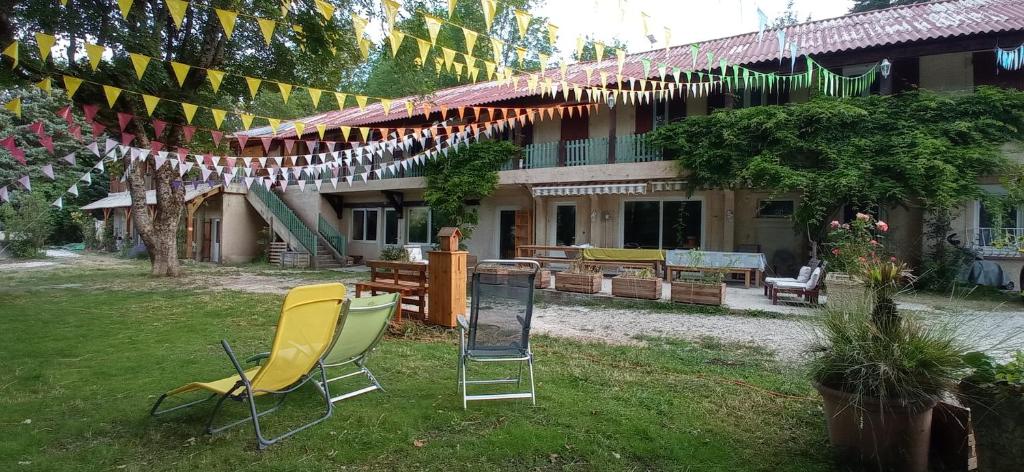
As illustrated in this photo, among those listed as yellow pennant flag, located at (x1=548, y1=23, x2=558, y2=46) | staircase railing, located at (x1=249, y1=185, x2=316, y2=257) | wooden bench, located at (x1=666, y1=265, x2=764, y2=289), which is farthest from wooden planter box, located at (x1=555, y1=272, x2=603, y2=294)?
staircase railing, located at (x1=249, y1=185, x2=316, y2=257)

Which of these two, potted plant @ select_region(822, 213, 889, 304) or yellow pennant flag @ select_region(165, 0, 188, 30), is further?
potted plant @ select_region(822, 213, 889, 304)

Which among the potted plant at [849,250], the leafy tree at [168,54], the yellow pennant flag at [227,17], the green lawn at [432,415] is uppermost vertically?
the leafy tree at [168,54]

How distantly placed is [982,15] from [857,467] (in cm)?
1244

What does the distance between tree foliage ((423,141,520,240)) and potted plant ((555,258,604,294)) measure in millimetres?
5107

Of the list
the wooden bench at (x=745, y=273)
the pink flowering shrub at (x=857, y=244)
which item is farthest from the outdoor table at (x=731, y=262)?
the pink flowering shrub at (x=857, y=244)

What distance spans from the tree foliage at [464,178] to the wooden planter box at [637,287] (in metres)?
6.18

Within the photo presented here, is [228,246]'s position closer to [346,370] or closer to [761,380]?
[346,370]

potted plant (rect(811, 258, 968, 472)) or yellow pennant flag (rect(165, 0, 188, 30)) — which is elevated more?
→ yellow pennant flag (rect(165, 0, 188, 30))

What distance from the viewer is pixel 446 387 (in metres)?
3.90

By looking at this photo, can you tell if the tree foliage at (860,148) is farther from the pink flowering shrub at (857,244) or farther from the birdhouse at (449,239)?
the birdhouse at (449,239)

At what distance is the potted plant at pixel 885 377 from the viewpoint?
2.43m

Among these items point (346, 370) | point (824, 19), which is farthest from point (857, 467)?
point (824, 19)

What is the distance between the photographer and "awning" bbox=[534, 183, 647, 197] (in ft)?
39.4

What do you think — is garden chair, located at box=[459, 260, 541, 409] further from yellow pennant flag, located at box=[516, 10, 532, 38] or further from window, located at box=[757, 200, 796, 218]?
window, located at box=[757, 200, 796, 218]
